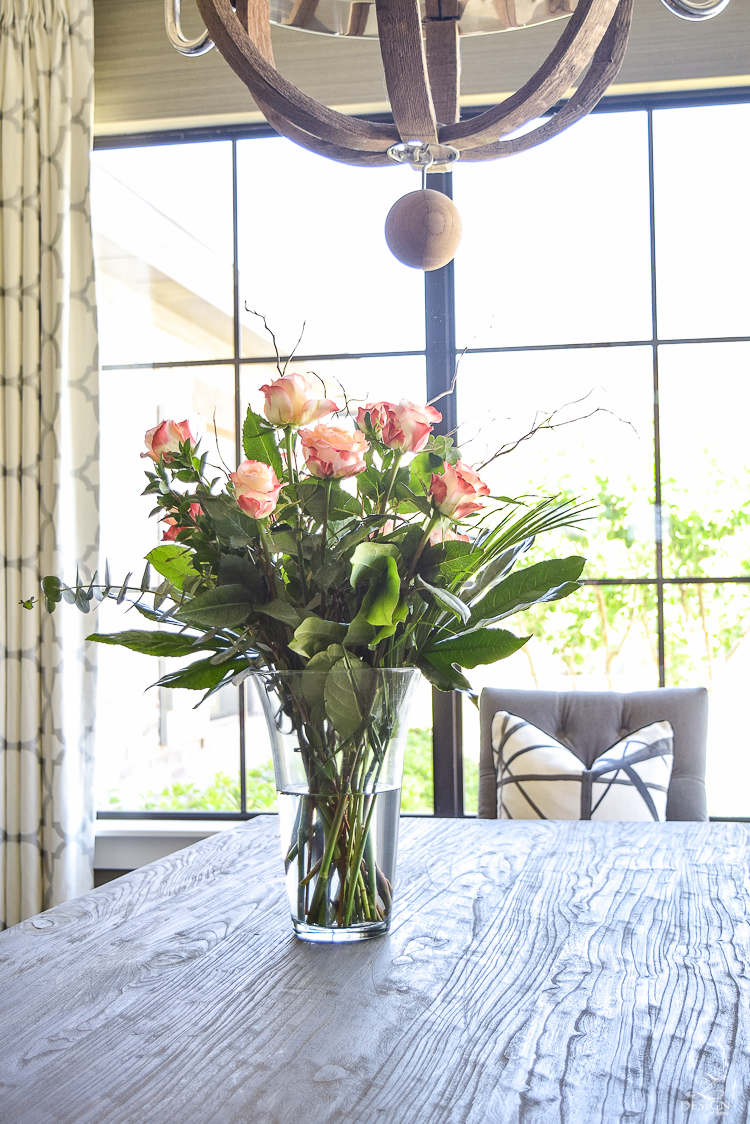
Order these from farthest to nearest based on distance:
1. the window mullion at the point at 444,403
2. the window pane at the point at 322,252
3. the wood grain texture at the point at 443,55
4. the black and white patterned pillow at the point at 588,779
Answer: the window pane at the point at 322,252, the window mullion at the point at 444,403, the black and white patterned pillow at the point at 588,779, the wood grain texture at the point at 443,55

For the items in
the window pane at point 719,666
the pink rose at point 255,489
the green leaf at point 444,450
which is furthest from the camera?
the window pane at point 719,666

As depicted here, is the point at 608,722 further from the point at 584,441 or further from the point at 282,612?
the point at 282,612

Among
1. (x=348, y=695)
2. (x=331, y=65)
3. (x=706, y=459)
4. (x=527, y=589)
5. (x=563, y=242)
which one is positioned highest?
(x=331, y=65)

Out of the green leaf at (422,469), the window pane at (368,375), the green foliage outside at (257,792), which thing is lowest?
the green foliage outside at (257,792)

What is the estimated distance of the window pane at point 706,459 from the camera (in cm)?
269

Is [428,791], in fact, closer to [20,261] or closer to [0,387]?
[0,387]

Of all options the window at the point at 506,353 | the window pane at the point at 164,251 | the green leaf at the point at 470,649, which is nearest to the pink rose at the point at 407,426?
the green leaf at the point at 470,649

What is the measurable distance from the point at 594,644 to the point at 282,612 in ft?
6.57

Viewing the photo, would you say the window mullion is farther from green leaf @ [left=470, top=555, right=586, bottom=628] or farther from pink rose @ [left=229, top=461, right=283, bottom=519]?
pink rose @ [left=229, top=461, right=283, bottom=519]

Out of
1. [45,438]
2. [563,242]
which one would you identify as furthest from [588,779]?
[45,438]

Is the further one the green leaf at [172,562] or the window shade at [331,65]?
the window shade at [331,65]

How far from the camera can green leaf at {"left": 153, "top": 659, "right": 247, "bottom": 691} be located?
1.01 metres

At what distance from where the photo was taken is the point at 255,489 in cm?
85

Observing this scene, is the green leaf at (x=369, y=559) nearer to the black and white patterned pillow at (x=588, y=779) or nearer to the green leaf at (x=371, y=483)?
the green leaf at (x=371, y=483)
